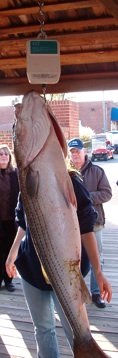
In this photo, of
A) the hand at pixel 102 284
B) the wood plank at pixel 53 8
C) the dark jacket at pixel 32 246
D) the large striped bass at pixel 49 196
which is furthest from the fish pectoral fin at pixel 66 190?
the wood plank at pixel 53 8

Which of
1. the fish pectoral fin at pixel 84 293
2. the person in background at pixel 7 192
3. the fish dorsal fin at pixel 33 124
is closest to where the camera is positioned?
the fish dorsal fin at pixel 33 124

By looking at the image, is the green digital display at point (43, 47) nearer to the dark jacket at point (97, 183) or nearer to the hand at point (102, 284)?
the hand at point (102, 284)

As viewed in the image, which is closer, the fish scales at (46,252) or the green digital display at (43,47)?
the fish scales at (46,252)

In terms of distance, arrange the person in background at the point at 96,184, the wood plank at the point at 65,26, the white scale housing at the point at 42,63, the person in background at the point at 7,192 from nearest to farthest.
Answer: the white scale housing at the point at 42,63, the wood plank at the point at 65,26, the person in background at the point at 96,184, the person in background at the point at 7,192

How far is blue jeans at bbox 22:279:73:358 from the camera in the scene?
7.97 feet

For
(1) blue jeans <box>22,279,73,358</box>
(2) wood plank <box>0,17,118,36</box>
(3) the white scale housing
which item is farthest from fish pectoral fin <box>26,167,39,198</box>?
(2) wood plank <box>0,17,118,36</box>

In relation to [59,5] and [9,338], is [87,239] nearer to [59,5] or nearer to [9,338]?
[59,5]

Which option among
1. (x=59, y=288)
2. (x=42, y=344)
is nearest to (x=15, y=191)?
(x=42, y=344)

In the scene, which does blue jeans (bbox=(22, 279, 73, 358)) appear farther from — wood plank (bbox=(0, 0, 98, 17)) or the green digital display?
wood plank (bbox=(0, 0, 98, 17))

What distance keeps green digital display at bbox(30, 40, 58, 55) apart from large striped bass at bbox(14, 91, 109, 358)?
50cm

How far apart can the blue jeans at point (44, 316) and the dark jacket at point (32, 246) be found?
64mm

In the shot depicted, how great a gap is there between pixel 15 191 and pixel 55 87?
1.72m

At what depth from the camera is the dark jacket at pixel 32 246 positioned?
2.20 m

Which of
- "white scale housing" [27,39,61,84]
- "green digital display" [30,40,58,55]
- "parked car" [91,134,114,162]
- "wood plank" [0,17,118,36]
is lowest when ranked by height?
"parked car" [91,134,114,162]
